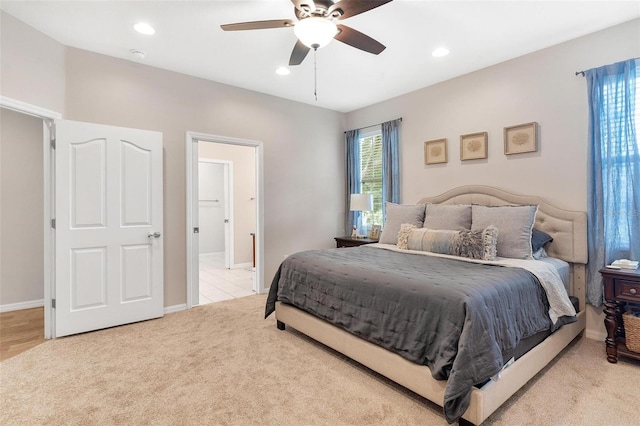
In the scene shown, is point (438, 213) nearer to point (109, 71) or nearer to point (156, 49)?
point (156, 49)

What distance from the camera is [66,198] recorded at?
3.02 meters

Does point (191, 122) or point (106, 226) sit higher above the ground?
point (191, 122)

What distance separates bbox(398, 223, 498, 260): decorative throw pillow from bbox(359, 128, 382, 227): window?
148cm

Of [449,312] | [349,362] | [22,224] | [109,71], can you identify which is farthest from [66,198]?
[449,312]

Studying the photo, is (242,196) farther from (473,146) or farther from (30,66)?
(473,146)

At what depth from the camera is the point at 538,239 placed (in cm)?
296

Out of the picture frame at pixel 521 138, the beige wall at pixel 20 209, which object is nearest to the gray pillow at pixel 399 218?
the picture frame at pixel 521 138

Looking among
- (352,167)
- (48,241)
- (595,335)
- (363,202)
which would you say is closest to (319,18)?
(363,202)

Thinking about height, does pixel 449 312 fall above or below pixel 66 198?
below

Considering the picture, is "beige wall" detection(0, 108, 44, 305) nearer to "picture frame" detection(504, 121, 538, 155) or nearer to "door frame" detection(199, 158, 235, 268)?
"door frame" detection(199, 158, 235, 268)

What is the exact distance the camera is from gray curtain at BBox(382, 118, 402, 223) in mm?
4559

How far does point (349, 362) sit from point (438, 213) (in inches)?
74.0

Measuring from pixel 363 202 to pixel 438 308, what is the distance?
2916mm

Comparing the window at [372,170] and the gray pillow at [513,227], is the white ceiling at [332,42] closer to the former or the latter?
the window at [372,170]
